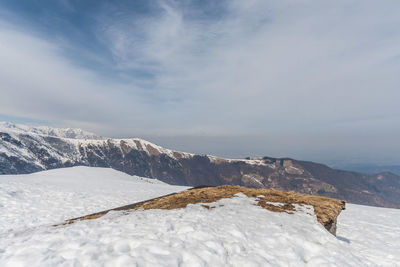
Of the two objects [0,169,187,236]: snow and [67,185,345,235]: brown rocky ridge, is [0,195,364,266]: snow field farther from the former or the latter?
A: [0,169,187,236]: snow

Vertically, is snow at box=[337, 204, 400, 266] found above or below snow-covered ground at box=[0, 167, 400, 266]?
below

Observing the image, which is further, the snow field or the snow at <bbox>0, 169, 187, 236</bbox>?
the snow at <bbox>0, 169, 187, 236</bbox>

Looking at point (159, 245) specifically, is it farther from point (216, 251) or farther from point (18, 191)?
point (18, 191)

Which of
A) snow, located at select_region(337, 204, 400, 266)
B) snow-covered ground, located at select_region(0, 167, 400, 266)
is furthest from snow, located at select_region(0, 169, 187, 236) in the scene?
snow, located at select_region(337, 204, 400, 266)

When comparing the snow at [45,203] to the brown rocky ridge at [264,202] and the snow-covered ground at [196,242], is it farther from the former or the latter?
the brown rocky ridge at [264,202]

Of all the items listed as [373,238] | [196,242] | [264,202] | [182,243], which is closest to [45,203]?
[182,243]

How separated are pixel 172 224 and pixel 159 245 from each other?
1915 mm

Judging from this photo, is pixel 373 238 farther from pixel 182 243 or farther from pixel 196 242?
pixel 182 243

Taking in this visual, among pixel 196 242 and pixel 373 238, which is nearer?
pixel 196 242

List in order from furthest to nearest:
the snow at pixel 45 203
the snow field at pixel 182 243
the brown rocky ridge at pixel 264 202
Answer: the snow at pixel 45 203, the brown rocky ridge at pixel 264 202, the snow field at pixel 182 243

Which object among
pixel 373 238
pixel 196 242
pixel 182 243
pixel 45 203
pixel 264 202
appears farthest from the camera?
pixel 45 203

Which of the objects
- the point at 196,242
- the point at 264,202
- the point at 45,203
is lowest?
the point at 45,203

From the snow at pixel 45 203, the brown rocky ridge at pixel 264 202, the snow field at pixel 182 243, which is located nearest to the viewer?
the snow field at pixel 182 243

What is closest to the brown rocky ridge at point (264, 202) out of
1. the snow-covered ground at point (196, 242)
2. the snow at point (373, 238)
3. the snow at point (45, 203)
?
the snow-covered ground at point (196, 242)
